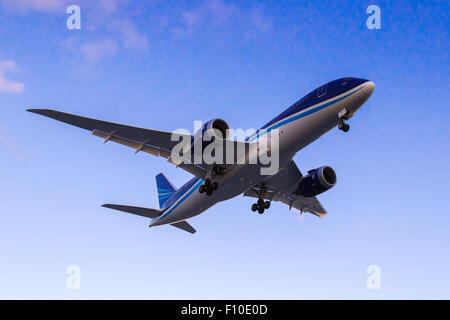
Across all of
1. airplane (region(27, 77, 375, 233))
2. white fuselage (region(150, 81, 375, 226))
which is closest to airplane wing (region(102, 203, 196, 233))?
airplane (region(27, 77, 375, 233))

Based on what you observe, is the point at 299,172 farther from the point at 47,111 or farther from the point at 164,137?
the point at 47,111

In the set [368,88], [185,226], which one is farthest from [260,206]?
[368,88]

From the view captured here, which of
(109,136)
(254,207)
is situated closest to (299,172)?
(254,207)

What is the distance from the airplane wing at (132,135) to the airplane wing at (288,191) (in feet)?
16.0

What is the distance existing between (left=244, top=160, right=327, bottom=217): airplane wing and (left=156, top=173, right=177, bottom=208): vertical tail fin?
254 inches

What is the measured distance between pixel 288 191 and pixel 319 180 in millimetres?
2674

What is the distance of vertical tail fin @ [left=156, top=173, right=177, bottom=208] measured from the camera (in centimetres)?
3225

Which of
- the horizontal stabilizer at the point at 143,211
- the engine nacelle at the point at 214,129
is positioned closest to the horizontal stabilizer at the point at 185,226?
the horizontal stabilizer at the point at 143,211

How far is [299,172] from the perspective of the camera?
26906 mm

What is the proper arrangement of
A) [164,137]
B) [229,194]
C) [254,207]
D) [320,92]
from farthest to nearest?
[254,207], [229,194], [164,137], [320,92]

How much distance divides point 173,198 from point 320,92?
40.6ft

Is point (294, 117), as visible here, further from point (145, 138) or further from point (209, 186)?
point (145, 138)

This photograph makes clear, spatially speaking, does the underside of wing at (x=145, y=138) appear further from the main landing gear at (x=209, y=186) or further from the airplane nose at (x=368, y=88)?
the airplane nose at (x=368, y=88)

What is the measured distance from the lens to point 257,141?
22.2 m
